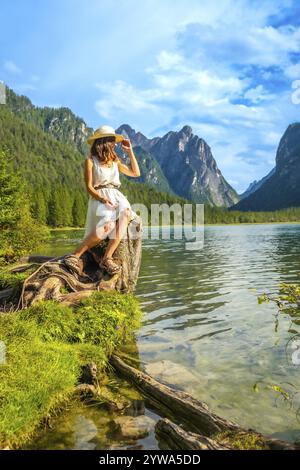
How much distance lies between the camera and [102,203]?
10344 mm

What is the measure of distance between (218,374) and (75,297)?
379 cm

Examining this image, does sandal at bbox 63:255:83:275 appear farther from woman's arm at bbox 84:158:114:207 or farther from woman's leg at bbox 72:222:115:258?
woman's arm at bbox 84:158:114:207

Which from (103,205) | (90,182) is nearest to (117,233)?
(103,205)

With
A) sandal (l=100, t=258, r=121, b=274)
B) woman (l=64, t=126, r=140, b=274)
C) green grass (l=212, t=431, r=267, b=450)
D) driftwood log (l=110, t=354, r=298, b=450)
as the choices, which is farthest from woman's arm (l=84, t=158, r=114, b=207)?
green grass (l=212, t=431, r=267, b=450)

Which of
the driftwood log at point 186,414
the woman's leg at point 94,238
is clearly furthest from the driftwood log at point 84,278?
the driftwood log at point 186,414

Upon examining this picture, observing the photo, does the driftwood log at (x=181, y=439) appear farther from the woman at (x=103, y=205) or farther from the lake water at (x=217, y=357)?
the woman at (x=103, y=205)

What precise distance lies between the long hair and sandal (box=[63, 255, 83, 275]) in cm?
273

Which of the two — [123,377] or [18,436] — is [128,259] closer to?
[123,377]

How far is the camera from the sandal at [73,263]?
10.2 metres

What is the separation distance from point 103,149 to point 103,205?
1522mm

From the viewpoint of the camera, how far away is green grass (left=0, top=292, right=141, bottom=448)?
17.0 ft

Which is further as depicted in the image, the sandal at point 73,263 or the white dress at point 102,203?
the white dress at point 102,203

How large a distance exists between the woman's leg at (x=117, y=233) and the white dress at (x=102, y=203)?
14cm
